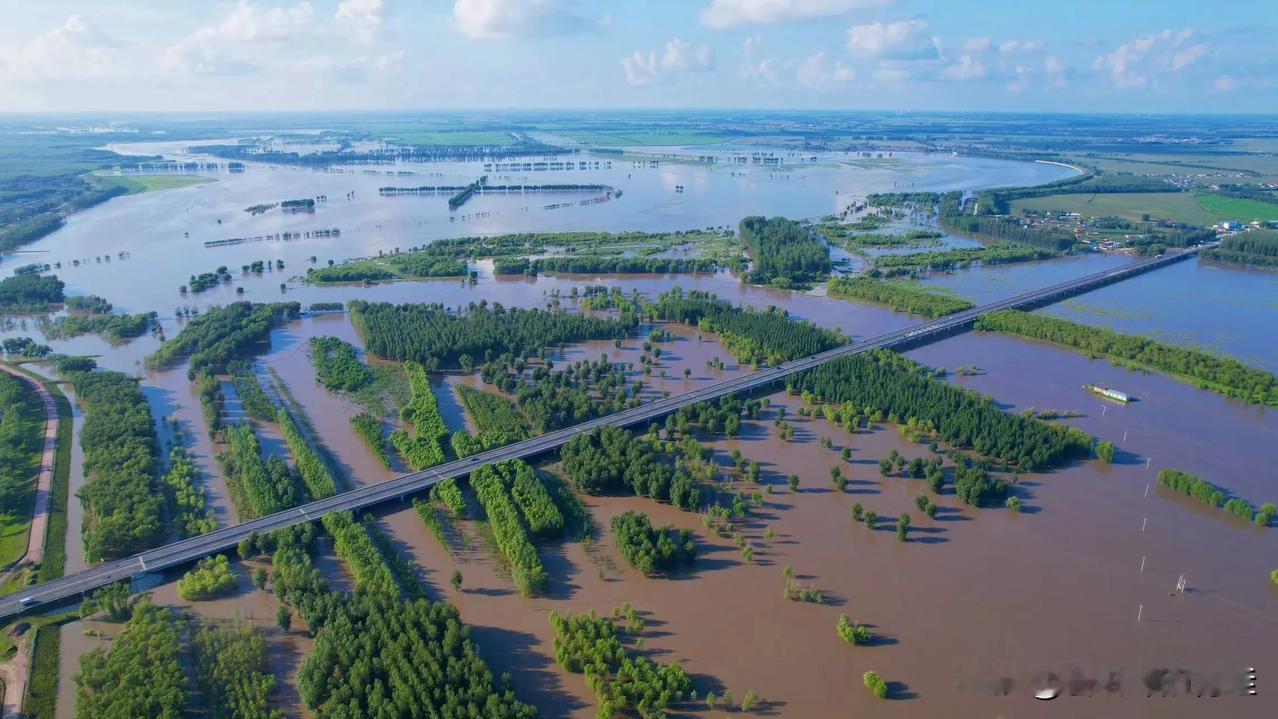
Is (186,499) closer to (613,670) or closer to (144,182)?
(613,670)

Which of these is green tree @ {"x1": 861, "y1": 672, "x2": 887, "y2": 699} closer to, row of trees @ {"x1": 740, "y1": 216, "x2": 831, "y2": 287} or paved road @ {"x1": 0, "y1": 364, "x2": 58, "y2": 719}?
paved road @ {"x1": 0, "y1": 364, "x2": 58, "y2": 719}

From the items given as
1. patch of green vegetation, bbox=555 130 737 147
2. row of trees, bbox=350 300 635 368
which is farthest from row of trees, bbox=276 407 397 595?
patch of green vegetation, bbox=555 130 737 147

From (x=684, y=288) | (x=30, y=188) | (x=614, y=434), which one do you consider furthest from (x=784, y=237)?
(x=30, y=188)

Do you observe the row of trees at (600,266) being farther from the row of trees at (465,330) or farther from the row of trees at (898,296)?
the row of trees at (465,330)

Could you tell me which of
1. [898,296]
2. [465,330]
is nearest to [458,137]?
[898,296]

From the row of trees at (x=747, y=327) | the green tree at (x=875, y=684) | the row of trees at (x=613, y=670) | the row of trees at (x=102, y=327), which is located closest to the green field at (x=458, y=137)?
the row of trees at (x=102, y=327)

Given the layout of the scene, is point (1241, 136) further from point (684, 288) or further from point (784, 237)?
point (684, 288)
